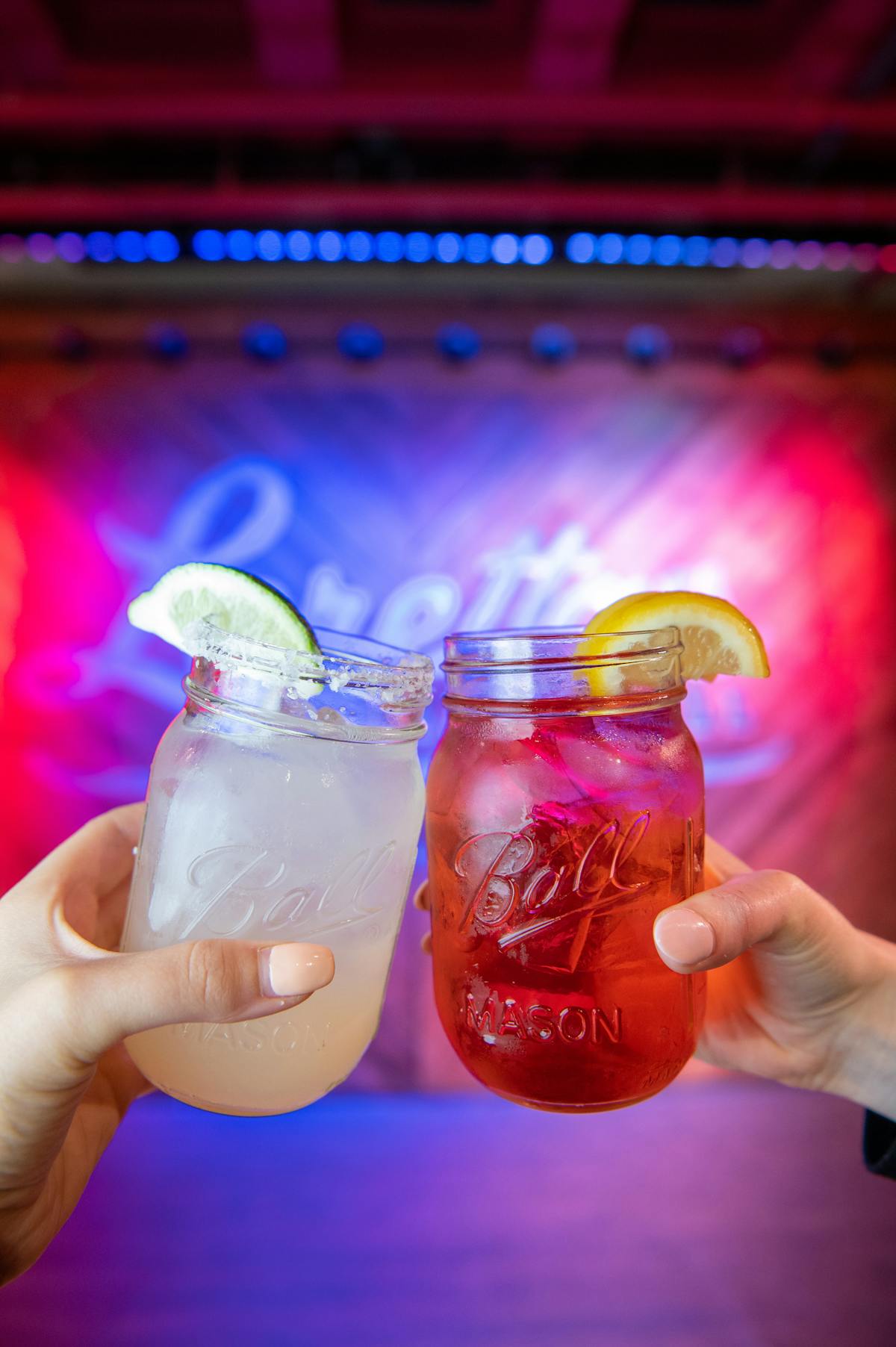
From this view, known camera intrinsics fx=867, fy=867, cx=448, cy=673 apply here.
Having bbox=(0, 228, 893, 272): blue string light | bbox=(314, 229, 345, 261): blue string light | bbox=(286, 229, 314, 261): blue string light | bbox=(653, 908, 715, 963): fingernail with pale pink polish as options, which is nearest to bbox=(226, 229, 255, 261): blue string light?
bbox=(0, 228, 893, 272): blue string light

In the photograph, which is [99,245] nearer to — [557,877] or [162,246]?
[162,246]

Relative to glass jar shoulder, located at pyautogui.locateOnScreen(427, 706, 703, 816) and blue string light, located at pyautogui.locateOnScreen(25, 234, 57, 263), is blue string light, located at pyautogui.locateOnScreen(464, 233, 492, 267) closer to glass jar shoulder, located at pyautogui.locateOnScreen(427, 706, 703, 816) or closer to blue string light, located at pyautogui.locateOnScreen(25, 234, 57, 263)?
blue string light, located at pyautogui.locateOnScreen(25, 234, 57, 263)

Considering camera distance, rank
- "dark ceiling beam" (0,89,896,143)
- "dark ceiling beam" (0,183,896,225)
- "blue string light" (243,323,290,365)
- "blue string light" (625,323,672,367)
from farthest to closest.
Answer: "blue string light" (625,323,672,367) → "blue string light" (243,323,290,365) → "dark ceiling beam" (0,183,896,225) → "dark ceiling beam" (0,89,896,143)

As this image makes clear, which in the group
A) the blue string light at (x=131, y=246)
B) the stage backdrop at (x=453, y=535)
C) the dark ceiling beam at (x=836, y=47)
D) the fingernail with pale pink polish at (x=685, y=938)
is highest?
the dark ceiling beam at (x=836, y=47)

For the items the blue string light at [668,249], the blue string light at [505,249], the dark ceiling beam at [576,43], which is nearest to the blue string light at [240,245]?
the blue string light at [505,249]

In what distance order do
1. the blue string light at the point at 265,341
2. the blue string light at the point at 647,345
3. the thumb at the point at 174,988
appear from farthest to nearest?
the blue string light at the point at 647,345, the blue string light at the point at 265,341, the thumb at the point at 174,988

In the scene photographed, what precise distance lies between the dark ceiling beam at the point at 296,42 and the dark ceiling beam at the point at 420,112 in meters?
0.07

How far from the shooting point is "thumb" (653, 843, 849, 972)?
0.94 metres

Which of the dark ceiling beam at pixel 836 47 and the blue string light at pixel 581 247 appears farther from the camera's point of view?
the blue string light at pixel 581 247

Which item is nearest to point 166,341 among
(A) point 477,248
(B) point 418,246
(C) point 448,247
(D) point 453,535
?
(B) point 418,246

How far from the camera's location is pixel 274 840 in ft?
3.23

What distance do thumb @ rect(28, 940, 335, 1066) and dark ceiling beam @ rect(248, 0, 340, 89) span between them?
2874 millimetres

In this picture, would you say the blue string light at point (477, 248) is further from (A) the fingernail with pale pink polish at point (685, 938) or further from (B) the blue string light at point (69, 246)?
(A) the fingernail with pale pink polish at point (685, 938)

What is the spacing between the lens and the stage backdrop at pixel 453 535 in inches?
146
